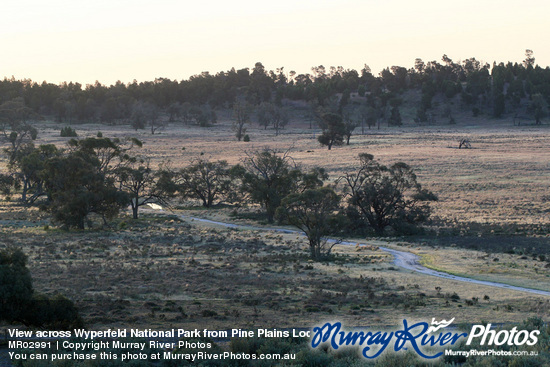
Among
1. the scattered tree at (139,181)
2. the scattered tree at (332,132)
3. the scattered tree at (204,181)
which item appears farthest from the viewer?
the scattered tree at (332,132)

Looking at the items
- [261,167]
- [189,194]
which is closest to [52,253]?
[261,167]

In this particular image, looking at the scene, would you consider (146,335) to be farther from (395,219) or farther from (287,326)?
(395,219)

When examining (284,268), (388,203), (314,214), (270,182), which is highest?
(270,182)

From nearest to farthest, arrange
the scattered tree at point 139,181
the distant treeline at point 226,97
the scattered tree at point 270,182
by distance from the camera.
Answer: the scattered tree at point 270,182
the scattered tree at point 139,181
the distant treeline at point 226,97

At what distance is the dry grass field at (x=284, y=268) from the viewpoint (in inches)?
758

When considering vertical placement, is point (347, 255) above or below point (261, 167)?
below

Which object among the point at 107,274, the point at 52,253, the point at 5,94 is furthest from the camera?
the point at 5,94

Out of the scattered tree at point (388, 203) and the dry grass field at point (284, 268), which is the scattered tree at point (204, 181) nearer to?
the dry grass field at point (284, 268)

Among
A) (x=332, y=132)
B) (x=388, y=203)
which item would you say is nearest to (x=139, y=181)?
(x=388, y=203)

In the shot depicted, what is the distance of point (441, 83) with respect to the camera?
19112 centimetres

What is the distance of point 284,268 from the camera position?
29.3 m

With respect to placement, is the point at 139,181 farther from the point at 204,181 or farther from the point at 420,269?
the point at 420,269

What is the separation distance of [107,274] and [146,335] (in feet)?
35.9

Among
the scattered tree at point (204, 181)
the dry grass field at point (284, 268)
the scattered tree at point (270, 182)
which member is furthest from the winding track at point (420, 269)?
the scattered tree at point (204, 181)
